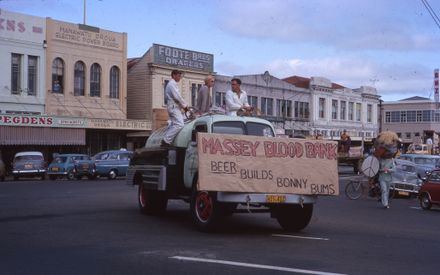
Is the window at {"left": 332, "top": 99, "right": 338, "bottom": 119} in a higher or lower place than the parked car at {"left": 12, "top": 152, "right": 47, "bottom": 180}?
higher

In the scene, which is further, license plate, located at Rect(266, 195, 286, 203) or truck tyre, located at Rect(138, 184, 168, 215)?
truck tyre, located at Rect(138, 184, 168, 215)

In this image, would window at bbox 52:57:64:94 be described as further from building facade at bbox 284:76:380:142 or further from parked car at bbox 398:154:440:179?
building facade at bbox 284:76:380:142

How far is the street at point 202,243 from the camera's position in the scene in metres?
8.05

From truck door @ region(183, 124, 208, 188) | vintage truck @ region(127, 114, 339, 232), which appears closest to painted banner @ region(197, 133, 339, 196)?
vintage truck @ region(127, 114, 339, 232)

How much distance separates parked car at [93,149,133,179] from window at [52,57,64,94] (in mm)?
8344

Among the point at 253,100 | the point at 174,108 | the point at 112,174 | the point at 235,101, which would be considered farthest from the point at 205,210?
the point at 253,100

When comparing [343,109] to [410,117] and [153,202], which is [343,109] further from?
[153,202]

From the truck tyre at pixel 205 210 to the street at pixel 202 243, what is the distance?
0.69 ft

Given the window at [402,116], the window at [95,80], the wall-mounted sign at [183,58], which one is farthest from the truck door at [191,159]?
the window at [402,116]

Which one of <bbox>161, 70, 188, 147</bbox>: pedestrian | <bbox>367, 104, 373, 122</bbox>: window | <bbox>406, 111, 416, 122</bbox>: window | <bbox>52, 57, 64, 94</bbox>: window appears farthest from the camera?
<bbox>406, 111, 416, 122</bbox>: window

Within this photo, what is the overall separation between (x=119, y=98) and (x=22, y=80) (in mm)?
8293

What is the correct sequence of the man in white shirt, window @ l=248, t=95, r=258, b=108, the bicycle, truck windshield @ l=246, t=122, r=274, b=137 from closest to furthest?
truck windshield @ l=246, t=122, r=274, b=137 → the man in white shirt → the bicycle → window @ l=248, t=95, r=258, b=108

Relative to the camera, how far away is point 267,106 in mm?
59438

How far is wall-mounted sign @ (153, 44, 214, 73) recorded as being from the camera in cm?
4775
